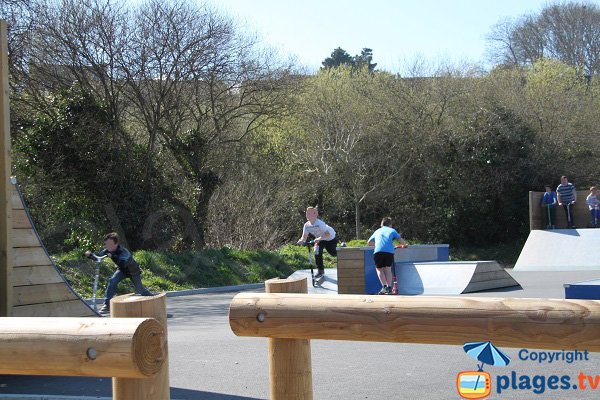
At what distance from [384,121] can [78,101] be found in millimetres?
14885

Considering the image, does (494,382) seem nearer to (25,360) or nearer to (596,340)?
(596,340)

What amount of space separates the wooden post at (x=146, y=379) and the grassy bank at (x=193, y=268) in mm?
14937

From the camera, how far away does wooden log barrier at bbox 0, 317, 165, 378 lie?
2.95m

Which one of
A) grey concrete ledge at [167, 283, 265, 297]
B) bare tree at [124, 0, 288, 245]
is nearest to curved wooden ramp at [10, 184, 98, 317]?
grey concrete ledge at [167, 283, 265, 297]

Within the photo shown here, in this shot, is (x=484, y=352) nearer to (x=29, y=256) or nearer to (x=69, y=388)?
(x=69, y=388)

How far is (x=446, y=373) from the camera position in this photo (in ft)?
25.9

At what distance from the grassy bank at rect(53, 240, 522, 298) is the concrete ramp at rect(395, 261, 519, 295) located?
18.8 feet

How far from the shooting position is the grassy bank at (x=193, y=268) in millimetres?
18766

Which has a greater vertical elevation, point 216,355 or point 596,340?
point 596,340

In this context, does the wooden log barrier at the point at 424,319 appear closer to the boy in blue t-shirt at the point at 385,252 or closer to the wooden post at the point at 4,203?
the wooden post at the point at 4,203

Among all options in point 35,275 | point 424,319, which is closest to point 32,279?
point 35,275

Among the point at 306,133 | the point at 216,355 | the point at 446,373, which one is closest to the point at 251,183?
the point at 306,133

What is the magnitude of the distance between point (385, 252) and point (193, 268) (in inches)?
298

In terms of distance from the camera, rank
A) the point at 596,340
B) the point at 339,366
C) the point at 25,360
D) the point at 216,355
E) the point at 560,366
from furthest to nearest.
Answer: the point at 216,355
the point at 339,366
the point at 560,366
the point at 25,360
the point at 596,340
